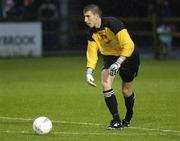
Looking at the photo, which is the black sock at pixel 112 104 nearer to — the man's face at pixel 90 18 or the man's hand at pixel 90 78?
the man's hand at pixel 90 78

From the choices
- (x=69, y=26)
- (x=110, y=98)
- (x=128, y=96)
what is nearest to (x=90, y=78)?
(x=110, y=98)

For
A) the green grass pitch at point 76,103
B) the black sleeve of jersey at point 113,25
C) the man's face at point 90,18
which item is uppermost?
the man's face at point 90,18

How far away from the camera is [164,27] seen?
33.3 m

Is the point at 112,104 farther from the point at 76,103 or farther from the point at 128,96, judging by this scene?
the point at 76,103

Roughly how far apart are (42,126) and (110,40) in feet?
6.88

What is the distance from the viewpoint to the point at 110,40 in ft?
44.4

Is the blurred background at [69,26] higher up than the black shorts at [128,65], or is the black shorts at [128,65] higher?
the black shorts at [128,65]

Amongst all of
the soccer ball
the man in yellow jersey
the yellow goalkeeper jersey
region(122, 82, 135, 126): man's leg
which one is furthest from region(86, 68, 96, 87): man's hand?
the soccer ball

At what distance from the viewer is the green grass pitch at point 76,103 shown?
12.8m

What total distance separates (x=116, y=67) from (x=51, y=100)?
5699 millimetres

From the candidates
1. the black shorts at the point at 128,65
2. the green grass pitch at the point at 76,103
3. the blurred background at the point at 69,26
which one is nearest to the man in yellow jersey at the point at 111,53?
the black shorts at the point at 128,65

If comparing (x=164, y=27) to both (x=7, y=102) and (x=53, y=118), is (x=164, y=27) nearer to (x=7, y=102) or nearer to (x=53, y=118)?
(x=7, y=102)

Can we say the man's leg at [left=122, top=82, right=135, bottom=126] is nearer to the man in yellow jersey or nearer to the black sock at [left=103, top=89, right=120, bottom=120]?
the man in yellow jersey

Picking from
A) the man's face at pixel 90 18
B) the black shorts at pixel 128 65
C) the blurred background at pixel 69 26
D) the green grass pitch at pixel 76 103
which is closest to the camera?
the green grass pitch at pixel 76 103
